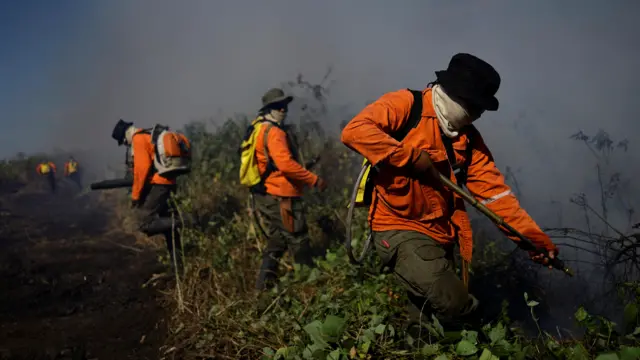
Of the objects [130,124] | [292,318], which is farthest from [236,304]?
[130,124]

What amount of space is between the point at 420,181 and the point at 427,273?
517mm

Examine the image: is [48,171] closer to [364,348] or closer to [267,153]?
[267,153]

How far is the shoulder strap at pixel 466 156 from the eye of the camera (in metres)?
2.67

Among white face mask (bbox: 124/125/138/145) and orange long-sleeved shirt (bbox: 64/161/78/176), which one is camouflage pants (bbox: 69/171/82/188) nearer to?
orange long-sleeved shirt (bbox: 64/161/78/176)

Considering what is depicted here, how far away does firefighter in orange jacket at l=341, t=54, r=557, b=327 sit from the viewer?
2.43 meters

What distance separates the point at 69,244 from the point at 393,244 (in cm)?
736

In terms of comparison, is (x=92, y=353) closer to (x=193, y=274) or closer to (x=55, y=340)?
(x=55, y=340)

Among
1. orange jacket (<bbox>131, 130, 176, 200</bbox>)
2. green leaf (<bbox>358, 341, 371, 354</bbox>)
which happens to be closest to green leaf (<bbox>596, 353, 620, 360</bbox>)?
green leaf (<bbox>358, 341, 371, 354</bbox>)

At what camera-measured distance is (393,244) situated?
266 cm

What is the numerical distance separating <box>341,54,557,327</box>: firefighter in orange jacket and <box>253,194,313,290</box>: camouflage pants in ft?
6.34

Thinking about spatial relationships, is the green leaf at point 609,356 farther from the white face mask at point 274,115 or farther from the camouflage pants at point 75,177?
the camouflage pants at point 75,177

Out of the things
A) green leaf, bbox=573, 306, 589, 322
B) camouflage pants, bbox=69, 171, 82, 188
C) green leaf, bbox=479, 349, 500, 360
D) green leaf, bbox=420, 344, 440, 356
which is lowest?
camouflage pants, bbox=69, 171, 82, 188

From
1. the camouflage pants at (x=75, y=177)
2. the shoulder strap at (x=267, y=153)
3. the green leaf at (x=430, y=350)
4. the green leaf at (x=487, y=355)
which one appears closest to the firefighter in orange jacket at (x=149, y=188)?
the shoulder strap at (x=267, y=153)

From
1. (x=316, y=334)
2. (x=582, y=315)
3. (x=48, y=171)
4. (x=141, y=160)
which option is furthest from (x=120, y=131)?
(x=48, y=171)
